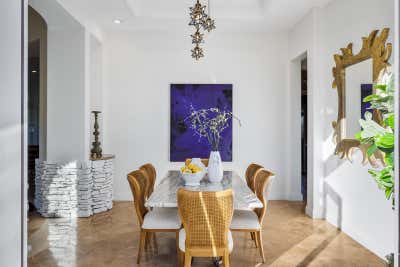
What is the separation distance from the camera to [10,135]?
1.23 m

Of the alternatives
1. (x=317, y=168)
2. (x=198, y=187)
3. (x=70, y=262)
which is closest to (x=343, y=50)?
(x=317, y=168)

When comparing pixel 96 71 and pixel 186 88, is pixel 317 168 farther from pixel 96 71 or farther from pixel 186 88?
pixel 96 71

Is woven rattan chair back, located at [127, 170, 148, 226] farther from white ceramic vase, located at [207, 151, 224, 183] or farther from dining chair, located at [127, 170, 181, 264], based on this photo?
white ceramic vase, located at [207, 151, 224, 183]

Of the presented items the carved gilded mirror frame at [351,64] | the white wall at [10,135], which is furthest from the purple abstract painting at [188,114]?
the white wall at [10,135]

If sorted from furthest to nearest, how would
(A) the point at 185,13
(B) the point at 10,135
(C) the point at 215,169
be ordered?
(A) the point at 185,13 → (C) the point at 215,169 → (B) the point at 10,135

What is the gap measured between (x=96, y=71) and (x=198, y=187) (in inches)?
136

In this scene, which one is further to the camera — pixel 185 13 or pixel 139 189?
pixel 185 13

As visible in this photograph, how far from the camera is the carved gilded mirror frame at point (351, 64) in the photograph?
3.01 m

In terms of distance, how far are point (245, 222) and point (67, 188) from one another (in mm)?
2775

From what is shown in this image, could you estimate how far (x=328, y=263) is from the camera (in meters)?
2.92

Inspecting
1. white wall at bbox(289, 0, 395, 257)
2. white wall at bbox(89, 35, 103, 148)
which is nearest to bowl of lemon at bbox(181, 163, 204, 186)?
white wall at bbox(289, 0, 395, 257)

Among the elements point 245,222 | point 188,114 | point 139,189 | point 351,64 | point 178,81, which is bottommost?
point 245,222

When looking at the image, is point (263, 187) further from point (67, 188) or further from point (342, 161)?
point (67, 188)

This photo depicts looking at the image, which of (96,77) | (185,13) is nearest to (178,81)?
(185,13)
